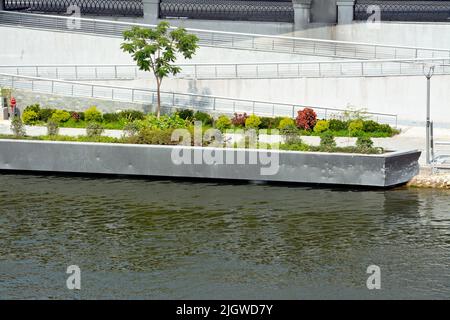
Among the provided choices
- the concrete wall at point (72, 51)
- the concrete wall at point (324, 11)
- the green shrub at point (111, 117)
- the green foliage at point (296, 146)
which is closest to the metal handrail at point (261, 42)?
the concrete wall at point (72, 51)

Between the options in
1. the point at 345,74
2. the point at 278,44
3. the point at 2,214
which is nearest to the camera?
the point at 2,214

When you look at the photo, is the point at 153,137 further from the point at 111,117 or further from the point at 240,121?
the point at 111,117

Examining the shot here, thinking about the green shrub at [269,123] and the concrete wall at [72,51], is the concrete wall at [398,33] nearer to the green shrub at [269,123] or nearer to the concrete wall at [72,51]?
the concrete wall at [72,51]

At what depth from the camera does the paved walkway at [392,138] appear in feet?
137

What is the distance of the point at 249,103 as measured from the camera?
157ft

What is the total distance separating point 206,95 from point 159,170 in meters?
8.44

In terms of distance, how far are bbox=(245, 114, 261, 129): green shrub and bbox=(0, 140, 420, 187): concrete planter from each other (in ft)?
17.5

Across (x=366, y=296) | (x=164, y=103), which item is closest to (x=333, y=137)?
(x=164, y=103)

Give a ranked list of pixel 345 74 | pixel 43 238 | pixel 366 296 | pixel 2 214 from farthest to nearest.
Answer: pixel 345 74 → pixel 2 214 → pixel 43 238 → pixel 366 296

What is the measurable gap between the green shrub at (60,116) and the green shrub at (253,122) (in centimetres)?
768

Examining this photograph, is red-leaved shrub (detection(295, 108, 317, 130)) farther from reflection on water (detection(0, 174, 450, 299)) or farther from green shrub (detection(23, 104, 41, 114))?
green shrub (detection(23, 104, 41, 114))

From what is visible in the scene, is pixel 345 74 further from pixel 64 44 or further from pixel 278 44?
pixel 64 44

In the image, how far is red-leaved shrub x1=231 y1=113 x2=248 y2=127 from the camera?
45.1m

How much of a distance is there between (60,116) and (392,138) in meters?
13.8
